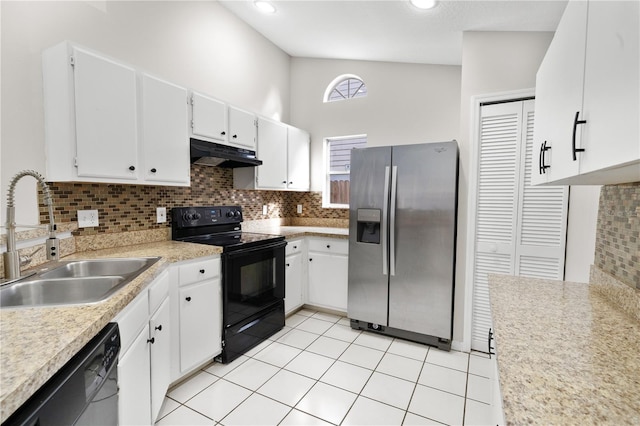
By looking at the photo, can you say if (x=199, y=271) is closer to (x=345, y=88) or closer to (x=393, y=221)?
(x=393, y=221)

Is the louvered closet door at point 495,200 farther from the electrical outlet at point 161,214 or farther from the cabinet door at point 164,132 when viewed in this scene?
the electrical outlet at point 161,214

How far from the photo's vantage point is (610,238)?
1421mm

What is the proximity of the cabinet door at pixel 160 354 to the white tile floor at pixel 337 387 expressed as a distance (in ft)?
0.69

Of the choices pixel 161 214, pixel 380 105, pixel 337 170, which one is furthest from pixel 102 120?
pixel 380 105

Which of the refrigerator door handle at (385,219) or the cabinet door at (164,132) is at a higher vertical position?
the cabinet door at (164,132)

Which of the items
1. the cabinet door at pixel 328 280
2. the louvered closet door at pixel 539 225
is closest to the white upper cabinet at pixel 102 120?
the cabinet door at pixel 328 280

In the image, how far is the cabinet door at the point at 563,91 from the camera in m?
0.90

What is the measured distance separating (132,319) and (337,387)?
1.42 meters

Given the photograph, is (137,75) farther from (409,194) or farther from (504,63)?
(504,63)

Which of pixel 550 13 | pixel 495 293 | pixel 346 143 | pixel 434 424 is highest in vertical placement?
pixel 550 13

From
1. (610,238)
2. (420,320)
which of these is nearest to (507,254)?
(420,320)

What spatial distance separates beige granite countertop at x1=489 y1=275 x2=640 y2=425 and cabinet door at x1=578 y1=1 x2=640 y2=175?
52 cm

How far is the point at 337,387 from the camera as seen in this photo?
6.86ft

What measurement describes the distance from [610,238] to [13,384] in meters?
2.15
